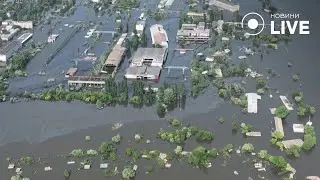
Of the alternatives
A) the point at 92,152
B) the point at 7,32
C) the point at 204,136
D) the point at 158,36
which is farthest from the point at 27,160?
the point at 7,32

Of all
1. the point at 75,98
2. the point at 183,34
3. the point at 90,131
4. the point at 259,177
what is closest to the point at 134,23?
the point at 183,34

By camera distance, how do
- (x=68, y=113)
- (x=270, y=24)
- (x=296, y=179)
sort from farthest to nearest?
1. (x=270, y=24)
2. (x=68, y=113)
3. (x=296, y=179)

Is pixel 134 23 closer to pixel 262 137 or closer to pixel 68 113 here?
pixel 68 113

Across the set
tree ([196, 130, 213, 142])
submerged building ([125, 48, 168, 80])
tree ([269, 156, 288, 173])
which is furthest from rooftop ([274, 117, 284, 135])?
submerged building ([125, 48, 168, 80])

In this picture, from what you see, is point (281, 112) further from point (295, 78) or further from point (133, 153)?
point (133, 153)

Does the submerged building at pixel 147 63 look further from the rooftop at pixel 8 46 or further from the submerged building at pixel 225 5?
the submerged building at pixel 225 5

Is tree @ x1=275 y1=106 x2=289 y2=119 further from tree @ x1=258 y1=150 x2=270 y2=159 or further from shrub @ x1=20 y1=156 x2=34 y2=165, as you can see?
shrub @ x1=20 y1=156 x2=34 y2=165
